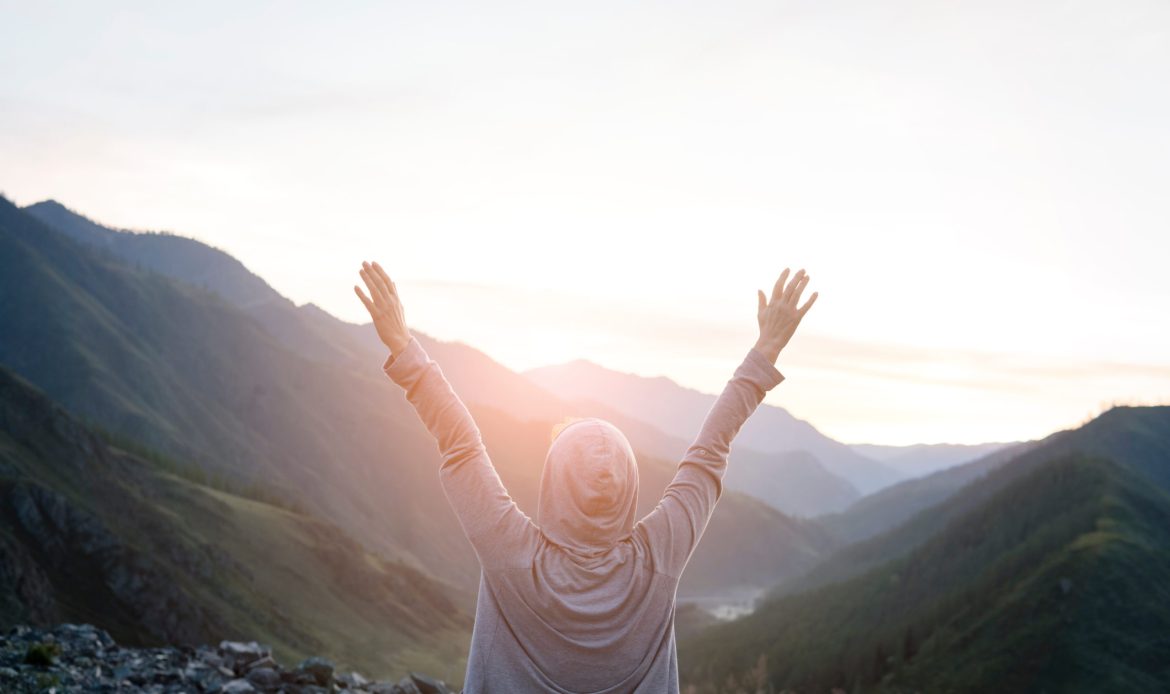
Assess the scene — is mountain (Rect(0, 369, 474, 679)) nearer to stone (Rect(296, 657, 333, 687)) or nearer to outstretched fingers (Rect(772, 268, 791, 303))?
stone (Rect(296, 657, 333, 687))

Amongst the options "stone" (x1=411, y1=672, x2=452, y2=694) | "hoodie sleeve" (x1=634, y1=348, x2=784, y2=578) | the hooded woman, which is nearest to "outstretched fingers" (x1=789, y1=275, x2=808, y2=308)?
"hoodie sleeve" (x1=634, y1=348, x2=784, y2=578)

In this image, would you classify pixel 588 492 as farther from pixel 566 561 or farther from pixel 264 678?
pixel 264 678

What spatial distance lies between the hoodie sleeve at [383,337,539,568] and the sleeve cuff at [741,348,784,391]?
100 cm

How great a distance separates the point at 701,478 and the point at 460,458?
0.83 metres

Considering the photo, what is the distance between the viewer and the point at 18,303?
118m

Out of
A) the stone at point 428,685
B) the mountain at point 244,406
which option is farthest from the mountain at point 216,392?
the stone at point 428,685

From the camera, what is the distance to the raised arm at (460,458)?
272 centimetres

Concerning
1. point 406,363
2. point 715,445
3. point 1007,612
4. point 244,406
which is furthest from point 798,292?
point 244,406

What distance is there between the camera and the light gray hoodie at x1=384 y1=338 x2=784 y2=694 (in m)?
2.69

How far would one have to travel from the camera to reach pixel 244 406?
134000 millimetres

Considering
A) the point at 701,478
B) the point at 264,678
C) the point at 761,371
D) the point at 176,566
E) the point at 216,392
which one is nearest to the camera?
the point at 701,478

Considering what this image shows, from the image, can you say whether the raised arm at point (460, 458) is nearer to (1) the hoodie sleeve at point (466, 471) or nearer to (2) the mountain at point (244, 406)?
(1) the hoodie sleeve at point (466, 471)

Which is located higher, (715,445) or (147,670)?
(715,445)

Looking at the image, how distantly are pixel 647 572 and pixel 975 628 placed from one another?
3481cm
